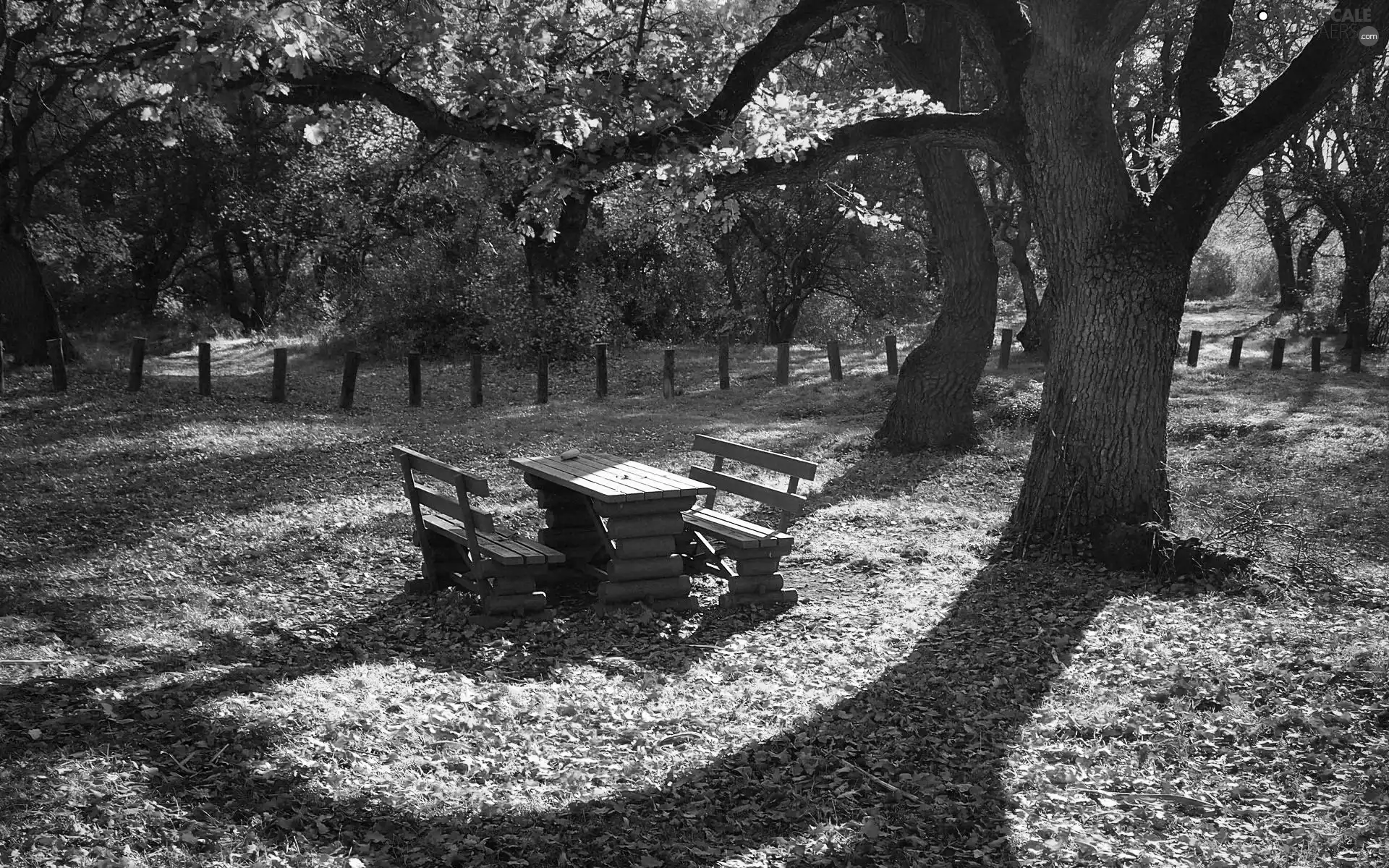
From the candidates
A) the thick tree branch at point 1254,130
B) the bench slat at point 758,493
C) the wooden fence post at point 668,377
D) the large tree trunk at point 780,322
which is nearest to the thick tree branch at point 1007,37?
the thick tree branch at point 1254,130

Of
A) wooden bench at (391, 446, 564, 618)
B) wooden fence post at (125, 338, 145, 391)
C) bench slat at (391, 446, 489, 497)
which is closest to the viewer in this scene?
bench slat at (391, 446, 489, 497)

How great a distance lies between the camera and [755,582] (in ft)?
26.4

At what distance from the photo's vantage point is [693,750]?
564 cm

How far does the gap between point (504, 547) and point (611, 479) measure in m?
0.88

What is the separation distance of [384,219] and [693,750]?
24.9 metres

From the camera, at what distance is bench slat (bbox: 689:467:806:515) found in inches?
327

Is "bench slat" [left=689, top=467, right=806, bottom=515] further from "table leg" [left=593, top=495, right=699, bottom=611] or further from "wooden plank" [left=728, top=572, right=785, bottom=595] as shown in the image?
"table leg" [left=593, top=495, right=699, bottom=611]

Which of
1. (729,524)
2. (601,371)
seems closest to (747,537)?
(729,524)

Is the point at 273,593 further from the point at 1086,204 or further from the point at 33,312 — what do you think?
the point at 33,312

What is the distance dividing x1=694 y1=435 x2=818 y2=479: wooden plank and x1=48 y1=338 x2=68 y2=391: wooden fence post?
38.6 ft

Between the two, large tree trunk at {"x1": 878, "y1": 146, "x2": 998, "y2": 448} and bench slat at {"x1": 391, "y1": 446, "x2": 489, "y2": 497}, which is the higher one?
large tree trunk at {"x1": 878, "y1": 146, "x2": 998, "y2": 448}

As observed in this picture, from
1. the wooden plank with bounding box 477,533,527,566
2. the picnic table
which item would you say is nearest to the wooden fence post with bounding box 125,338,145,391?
the picnic table

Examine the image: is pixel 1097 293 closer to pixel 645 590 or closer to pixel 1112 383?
pixel 1112 383

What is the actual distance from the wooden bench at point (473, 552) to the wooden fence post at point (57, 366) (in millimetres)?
11060
